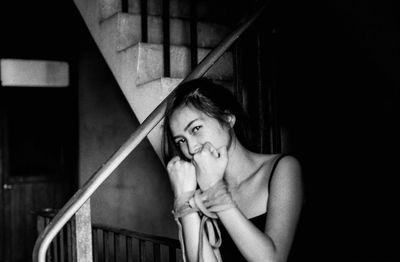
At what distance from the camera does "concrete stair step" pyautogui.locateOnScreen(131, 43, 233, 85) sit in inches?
100

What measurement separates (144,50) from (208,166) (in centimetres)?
125

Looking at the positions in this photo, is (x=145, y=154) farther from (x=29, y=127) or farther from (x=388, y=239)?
(x=388, y=239)

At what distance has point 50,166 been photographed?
5703mm

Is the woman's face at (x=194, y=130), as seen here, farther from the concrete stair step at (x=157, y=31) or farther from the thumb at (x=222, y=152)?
the concrete stair step at (x=157, y=31)

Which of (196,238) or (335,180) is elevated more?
(335,180)

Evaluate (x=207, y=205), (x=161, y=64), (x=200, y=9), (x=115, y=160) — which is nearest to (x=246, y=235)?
(x=207, y=205)

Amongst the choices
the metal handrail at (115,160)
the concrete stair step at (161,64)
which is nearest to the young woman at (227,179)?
the metal handrail at (115,160)

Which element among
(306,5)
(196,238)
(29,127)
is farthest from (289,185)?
(29,127)

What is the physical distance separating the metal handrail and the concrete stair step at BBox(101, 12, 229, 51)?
966 mm

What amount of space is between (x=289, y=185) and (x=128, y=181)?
3.61 metres

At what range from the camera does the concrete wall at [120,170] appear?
486cm

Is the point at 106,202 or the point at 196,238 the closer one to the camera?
the point at 196,238

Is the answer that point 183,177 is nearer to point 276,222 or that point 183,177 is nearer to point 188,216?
point 188,216

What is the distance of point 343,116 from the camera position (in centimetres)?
244
